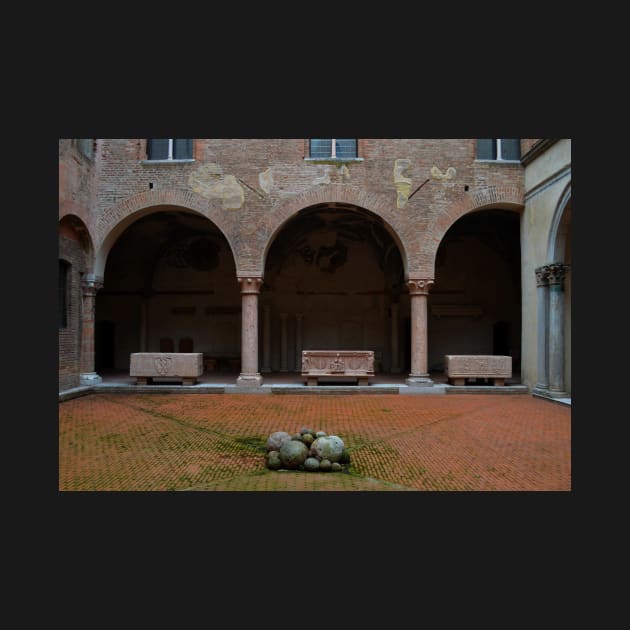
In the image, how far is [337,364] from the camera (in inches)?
541

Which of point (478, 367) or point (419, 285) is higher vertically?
point (419, 285)

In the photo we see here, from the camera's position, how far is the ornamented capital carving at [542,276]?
12438 mm

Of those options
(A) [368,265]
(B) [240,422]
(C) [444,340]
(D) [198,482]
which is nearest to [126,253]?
(A) [368,265]

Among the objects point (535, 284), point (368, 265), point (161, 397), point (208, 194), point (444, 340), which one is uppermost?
point (208, 194)

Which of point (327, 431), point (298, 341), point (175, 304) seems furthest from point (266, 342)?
point (327, 431)

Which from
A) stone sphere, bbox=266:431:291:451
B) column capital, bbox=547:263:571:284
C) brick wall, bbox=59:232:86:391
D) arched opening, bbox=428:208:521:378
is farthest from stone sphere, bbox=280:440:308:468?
arched opening, bbox=428:208:521:378

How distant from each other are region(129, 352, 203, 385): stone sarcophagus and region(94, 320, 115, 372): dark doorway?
5949 millimetres

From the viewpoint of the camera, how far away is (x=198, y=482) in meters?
5.90

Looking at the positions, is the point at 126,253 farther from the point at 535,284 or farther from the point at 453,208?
the point at 535,284

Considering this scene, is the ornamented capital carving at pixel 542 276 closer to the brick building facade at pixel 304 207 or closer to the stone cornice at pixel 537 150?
the brick building facade at pixel 304 207

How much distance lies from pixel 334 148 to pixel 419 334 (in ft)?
19.6

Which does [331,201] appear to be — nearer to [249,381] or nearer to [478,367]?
[249,381]

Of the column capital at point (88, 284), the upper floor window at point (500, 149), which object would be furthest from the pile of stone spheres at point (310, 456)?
the upper floor window at point (500, 149)

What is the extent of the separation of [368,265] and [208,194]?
24.4 feet
